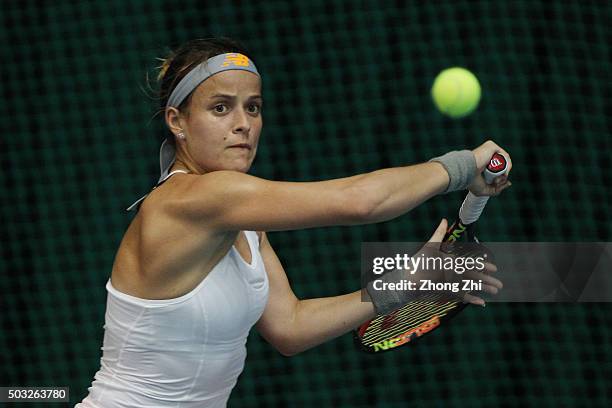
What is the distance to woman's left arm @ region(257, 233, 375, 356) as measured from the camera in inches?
114

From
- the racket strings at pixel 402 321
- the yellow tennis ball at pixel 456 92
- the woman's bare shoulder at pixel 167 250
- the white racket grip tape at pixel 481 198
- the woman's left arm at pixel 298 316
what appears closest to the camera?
the woman's bare shoulder at pixel 167 250

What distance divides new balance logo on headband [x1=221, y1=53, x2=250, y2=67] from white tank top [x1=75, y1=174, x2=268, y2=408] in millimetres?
423

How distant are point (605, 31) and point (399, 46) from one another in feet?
2.63

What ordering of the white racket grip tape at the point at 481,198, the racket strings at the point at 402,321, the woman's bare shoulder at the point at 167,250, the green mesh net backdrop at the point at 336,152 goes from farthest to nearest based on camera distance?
the green mesh net backdrop at the point at 336,152, the racket strings at the point at 402,321, the white racket grip tape at the point at 481,198, the woman's bare shoulder at the point at 167,250

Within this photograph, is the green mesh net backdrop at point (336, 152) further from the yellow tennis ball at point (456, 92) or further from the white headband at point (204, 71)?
the white headband at point (204, 71)

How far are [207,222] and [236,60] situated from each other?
451mm

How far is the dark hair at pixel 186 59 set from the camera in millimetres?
2637

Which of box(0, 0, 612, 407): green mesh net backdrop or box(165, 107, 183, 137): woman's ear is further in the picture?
box(0, 0, 612, 407): green mesh net backdrop

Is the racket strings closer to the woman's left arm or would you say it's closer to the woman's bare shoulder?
the woman's left arm

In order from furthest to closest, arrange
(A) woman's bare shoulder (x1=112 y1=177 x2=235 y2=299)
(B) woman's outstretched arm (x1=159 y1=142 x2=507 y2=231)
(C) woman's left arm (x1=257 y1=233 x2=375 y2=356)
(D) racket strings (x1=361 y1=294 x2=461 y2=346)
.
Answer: (D) racket strings (x1=361 y1=294 x2=461 y2=346), (C) woman's left arm (x1=257 y1=233 x2=375 y2=356), (A) woman's bare shoulder (x1=112 y1=177 x2=235 y2=299), (B) woman's outstretched arm (x1=159 y1=142 x2=507 y2=231)

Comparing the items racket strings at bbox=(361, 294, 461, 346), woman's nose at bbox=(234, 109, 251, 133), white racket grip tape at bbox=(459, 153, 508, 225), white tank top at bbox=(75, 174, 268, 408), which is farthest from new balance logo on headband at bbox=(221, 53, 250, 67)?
racket strings at bbox=(361, 294, 461, 346)

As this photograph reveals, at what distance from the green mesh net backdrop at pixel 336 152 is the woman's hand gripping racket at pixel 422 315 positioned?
1293 mm

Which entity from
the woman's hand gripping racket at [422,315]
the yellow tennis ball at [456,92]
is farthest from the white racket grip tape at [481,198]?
the yellow tennis ball at [456,92]

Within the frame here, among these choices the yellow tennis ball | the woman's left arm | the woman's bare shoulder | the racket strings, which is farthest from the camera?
the yellow tennis ball
